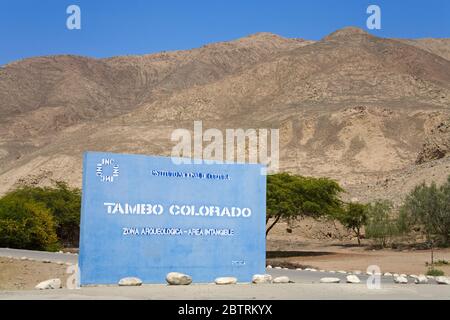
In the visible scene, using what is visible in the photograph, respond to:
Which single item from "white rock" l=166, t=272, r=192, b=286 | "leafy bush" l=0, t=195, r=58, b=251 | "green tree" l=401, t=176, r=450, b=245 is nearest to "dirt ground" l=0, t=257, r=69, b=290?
"white rock" l=166, t=272, r=192, b=286

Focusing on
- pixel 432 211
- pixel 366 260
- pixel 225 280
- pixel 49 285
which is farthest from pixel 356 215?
pixel 49 285

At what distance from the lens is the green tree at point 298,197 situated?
1442 inches

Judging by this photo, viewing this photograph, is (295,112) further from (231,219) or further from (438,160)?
(231,219)

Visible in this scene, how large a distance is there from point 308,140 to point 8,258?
76274mm

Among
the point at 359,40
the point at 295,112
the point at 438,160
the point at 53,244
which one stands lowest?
the point at 53,244

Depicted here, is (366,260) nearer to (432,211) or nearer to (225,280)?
(432,211)

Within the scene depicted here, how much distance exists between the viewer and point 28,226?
3631cm

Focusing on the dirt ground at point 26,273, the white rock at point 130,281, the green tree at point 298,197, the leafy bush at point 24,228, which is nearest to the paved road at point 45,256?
the dirt ground at point 26,273

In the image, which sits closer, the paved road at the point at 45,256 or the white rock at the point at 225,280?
the white rock at the point at 225,280

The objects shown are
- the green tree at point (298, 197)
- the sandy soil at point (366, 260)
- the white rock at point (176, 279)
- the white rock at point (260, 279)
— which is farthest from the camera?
the green tree at point (298, 197)

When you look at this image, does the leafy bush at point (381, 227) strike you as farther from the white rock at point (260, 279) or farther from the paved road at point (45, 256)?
the white rock at point (260, 279)

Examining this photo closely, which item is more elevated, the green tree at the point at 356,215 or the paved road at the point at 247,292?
the green tree at the point at 356,215

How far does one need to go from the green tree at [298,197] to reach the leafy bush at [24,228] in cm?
1230
